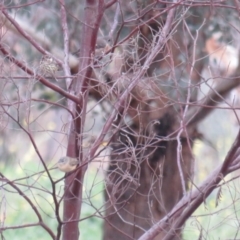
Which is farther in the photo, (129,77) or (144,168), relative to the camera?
(144,168)

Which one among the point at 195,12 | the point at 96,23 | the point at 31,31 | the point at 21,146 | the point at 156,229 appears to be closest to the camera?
the point at 96,23

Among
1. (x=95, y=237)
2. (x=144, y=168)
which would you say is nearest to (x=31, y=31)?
(x=144, y=168)

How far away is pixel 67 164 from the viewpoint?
135 cm

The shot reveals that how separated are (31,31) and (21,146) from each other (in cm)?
127

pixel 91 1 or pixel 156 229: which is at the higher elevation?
pixel 91 1

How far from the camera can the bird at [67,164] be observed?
1339 millimetres

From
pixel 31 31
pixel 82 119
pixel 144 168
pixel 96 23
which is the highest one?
pixel 31 31

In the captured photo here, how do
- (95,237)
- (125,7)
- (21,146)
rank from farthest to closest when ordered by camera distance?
(95,237)
(21,146)
(125,7)

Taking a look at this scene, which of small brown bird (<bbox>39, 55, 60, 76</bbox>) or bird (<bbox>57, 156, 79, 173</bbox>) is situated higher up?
small brown bird (<bbox>39, 55, 60, 76</bbox>)

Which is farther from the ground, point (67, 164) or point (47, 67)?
point (47, 67)

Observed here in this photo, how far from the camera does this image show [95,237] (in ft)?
20.5

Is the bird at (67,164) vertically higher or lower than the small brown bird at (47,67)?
lower

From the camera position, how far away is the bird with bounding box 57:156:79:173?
134cm

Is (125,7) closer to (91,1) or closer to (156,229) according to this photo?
(91,1)
